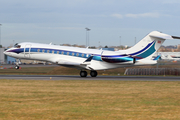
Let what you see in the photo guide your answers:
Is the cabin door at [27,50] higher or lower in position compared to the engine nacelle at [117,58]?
higher

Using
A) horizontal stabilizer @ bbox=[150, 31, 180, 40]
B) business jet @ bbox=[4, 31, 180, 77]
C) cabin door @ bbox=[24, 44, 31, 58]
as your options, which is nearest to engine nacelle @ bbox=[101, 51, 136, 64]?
business jet @ bbox=[4, 31, 180, 77]

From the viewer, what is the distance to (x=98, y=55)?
35938 mm

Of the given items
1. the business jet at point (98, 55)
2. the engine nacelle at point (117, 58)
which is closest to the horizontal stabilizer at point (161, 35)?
the business jet at point (98, 55)

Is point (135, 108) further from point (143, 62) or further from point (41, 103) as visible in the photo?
point (143, 62)

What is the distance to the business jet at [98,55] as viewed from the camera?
1379 inches

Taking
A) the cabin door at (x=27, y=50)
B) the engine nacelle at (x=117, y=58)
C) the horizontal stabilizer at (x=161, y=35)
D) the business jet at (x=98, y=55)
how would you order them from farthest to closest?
1. the cabin door at (x=27, y=50)
2. the business jet at (x=98, y=55)
3. the engine nacelle at (x=117, y=58)
4. the horizontal stabilizer at (x=161, y=35)

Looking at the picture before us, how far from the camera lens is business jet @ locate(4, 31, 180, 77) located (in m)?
35.0

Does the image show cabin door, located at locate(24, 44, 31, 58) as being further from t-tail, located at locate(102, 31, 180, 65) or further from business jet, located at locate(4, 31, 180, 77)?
t-tail, located at locate(102, 31, 180, 65)

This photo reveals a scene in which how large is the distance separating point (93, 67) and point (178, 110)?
77.6 ft

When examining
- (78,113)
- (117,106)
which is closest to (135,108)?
(117,106)

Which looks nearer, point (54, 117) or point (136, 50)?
point (54, 117)

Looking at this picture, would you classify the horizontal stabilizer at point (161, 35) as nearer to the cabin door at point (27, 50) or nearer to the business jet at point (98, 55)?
the business jet at point (98, 55)

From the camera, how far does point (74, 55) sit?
36.0 metres

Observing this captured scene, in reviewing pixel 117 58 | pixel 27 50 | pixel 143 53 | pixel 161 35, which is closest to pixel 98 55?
pixel 117 58
